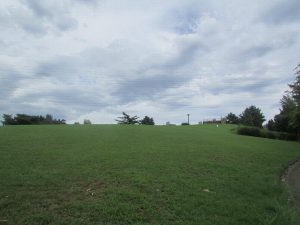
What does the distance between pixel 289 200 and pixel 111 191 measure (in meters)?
5.21

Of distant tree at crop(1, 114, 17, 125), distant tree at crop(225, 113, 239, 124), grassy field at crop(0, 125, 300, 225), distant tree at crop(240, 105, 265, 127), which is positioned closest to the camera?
grassy field at crop(0, 125, 300, 225)

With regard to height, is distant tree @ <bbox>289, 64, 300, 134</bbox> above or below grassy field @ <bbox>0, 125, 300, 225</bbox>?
above

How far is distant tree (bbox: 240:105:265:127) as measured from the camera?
82394mm

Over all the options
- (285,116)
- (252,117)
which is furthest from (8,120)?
(252,117)

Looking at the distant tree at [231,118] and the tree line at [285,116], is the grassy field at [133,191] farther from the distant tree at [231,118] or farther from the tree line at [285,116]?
the distant tree at [231,118]

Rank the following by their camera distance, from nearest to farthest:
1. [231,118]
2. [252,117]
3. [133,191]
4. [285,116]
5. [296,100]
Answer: [133,191] < [296,100] < [285,116] < [252,117] < [231,118]

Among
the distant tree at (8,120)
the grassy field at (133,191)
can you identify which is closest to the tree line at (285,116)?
the grassy field at (133,191)

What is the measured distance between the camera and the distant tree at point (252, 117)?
82.4 m

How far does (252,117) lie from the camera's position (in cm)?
8488

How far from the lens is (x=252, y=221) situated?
6719 mm


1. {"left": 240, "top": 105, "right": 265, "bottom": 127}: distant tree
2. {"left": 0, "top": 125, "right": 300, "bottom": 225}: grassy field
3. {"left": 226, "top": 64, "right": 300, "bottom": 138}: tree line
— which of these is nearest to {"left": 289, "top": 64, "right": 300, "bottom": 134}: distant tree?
{"left": 226, "top": 64, "right": 300, "bottom": 138}: tree line

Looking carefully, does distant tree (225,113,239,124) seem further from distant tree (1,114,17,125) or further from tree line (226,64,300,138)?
distant tree (1,114,17,125)

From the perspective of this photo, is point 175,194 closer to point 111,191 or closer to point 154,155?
point 111,191

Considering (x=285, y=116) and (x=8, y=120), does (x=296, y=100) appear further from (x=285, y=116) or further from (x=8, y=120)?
(x=8, y=120)
